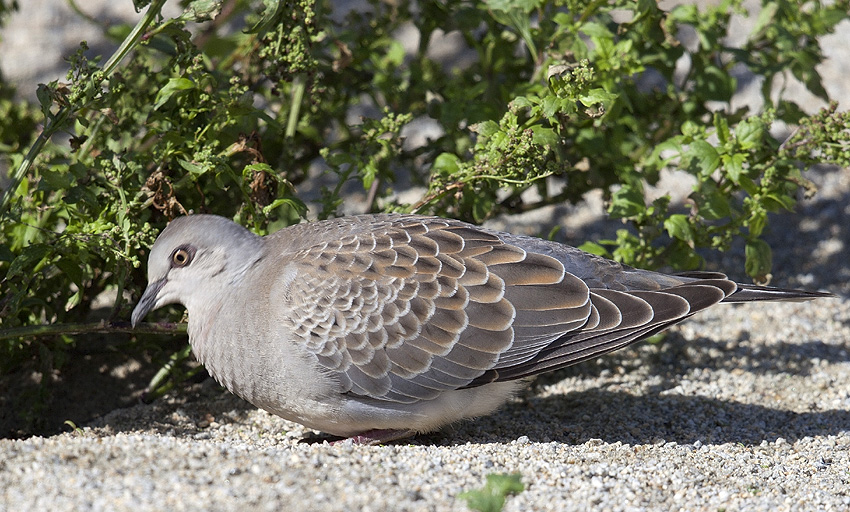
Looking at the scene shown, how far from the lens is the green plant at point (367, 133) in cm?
393

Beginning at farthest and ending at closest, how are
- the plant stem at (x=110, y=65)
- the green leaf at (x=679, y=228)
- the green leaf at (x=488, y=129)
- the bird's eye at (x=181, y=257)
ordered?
the green leaf at (x=679, y=228) < the green leaf at (x=488, y=129) < the bird's eye at (x=181, y=257) < the plant stem at (x=110, y=65)

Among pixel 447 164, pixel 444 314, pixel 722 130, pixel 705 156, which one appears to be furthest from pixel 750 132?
pixel 444 314

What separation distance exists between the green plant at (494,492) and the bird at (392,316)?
30.3 inches

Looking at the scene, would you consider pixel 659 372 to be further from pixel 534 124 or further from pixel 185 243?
pixel 185 243

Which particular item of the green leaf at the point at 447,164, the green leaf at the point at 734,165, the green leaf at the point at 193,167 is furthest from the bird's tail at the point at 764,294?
the green leaf at the point at 193,167

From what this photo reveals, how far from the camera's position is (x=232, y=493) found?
281 cm

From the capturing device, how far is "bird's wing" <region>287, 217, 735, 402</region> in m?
3.76

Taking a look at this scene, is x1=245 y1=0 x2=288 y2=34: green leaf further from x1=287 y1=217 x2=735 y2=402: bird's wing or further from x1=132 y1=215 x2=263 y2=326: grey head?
x1=287 y1=217 x2=735 y2=402: bird's wing

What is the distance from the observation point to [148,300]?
399cm

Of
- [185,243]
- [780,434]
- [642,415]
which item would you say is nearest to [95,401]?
[185,243]

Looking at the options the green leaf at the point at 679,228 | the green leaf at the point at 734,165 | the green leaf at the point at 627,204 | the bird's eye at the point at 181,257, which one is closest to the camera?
the bird's eye at the point at 181,257

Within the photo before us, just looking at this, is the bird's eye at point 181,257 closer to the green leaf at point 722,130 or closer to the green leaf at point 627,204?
the green leaf at point 627,204

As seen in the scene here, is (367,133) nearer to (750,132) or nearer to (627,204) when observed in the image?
(627,204)

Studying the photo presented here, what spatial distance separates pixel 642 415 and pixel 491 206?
4.36 ft
